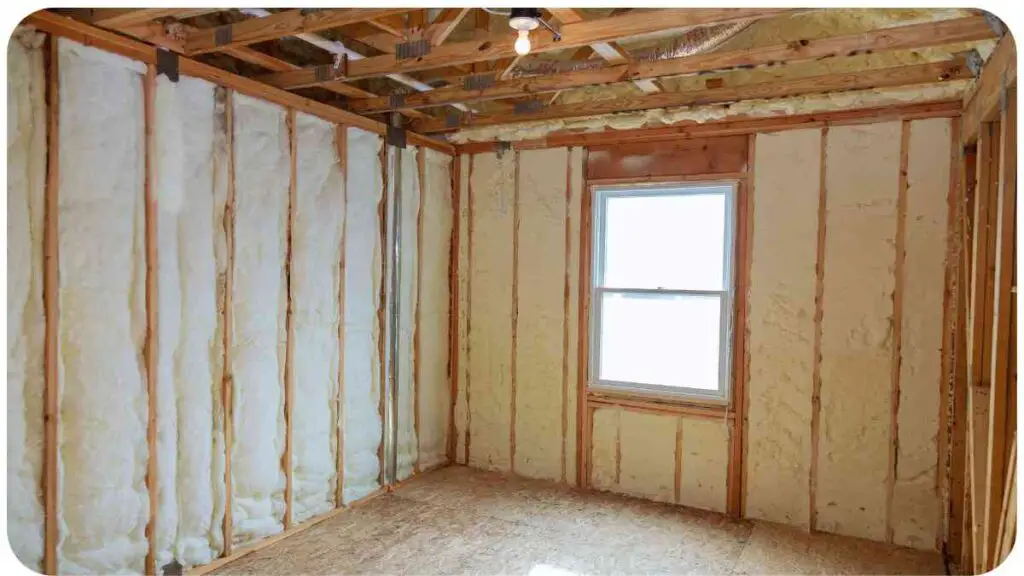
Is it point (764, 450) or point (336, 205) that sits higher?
point (336, 205)

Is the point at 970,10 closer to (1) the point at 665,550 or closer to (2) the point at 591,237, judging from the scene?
(2) the point at 591,237

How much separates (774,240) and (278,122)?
122 inches

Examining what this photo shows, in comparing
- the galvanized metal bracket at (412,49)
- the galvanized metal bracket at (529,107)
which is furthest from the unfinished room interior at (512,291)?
the galvanized metal bracket at (529,107)

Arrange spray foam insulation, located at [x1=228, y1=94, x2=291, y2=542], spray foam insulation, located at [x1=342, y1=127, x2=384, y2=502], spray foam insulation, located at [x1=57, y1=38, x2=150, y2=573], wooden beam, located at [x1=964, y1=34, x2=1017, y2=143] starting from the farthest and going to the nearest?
spray foam insulation, located at [x1=342, y1=127, x2=384, y2=502]
spray foam insulation, located at [x1=228, y1=94, x2=291, y2=542]
spray foam insulation, located at [x1=57, y1=38, x2=150, y2=573]
wooden beam, located at [x1=964, y1=34, x2=1017, y2=143]

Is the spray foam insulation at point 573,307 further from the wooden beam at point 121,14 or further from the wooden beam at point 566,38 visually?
the wooden beam at point 121,14

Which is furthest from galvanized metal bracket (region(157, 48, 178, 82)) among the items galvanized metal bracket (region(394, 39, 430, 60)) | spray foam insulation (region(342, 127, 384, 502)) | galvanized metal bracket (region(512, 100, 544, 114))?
galvanized metal bracket (region(512, 100, 544, 114))

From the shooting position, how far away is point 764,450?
13.8ft

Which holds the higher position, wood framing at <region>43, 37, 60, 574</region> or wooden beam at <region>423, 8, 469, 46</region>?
wooden beam at <region>423, 8, 469, 46</region>

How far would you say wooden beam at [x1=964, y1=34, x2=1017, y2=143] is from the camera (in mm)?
2547

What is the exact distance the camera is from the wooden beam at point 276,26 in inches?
106

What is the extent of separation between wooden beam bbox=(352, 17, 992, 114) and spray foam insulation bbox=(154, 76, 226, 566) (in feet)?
3.82

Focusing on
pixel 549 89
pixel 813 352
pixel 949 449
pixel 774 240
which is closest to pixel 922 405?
pixel 949 449

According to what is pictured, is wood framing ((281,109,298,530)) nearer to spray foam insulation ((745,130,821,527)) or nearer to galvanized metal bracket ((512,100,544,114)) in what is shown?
galvanized metal bracket ((512,100,544,114))

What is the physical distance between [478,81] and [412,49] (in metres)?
0.56
